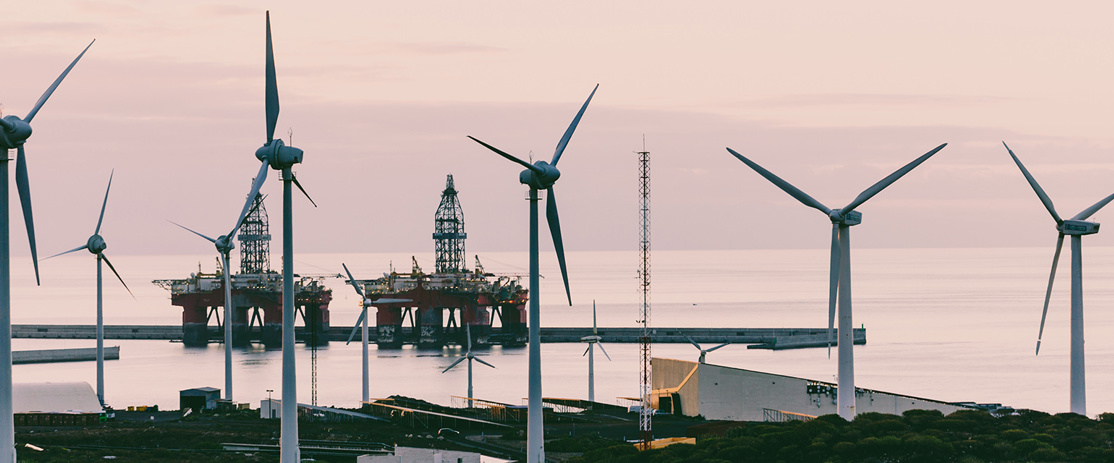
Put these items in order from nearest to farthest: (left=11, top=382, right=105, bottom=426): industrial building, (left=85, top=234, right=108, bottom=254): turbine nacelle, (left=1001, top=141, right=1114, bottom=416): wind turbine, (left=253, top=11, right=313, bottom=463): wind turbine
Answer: (left=253, top=11, right=313, bottom=463): wind turbine < (left=1001, top=141, right=1114, bottom=416): wind turbine < (left=11, top=382, right=105, bottom=426): industrial building < (left=85, top=234, right=108, bottom=254): turbine nacelle

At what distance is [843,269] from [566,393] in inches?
3907

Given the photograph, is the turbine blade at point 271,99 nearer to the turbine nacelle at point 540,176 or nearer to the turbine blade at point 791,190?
the turbine nacelle at point 540,176

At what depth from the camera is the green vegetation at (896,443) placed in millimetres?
61688

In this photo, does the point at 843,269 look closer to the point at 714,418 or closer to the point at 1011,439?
the point at 1011,439

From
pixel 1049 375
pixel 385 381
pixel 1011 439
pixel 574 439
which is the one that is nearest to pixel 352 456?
pixel 574 439

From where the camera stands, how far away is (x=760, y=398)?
3999 inches

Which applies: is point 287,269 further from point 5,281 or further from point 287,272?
point 5,281

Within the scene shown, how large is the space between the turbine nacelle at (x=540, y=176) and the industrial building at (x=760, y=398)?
40022 millimetres

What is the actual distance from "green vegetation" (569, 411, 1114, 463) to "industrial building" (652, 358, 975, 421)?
25.4m

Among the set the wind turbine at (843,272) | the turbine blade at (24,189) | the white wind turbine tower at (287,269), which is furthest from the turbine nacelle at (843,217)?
the turbine blade at (24,189)

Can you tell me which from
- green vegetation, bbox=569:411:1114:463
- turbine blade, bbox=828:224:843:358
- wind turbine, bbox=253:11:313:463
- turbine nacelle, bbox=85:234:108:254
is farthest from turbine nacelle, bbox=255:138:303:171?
turbine nacelle, bbox=85:234:108:254

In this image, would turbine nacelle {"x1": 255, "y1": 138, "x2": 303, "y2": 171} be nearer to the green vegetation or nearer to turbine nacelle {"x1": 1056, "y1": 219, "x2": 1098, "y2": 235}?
the green vegetation

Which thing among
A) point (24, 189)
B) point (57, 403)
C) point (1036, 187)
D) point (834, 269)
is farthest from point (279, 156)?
point (57, 403)

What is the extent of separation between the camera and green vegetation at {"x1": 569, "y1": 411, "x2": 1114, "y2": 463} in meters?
61.7
